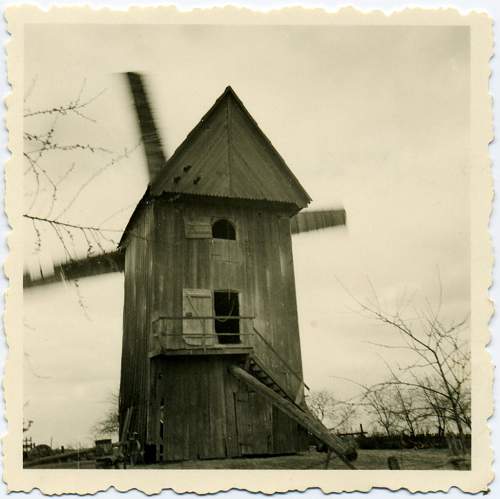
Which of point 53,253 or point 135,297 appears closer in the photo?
point 53,253

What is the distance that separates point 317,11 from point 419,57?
8.28ft

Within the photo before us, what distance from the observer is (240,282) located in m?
17.2

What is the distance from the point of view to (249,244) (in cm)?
1770

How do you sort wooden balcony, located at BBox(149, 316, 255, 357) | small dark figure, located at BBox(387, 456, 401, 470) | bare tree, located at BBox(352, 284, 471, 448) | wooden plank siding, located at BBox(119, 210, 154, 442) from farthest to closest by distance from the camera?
wooden plank siding, located at BBox(119, 210, 154, 442) → wooden balcony, located at BBox(149, 316, 255, 357) → small dark figure, located at BBox(387, 456, 401, 470) → bare tree, located at BBox(352, 284, 471, 448)

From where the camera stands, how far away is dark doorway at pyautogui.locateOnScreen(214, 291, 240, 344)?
1731cm

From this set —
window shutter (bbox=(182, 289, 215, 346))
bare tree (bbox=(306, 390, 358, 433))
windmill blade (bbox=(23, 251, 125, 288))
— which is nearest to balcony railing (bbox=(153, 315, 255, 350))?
window shutter (bbox=(182, 289, 215, 346))

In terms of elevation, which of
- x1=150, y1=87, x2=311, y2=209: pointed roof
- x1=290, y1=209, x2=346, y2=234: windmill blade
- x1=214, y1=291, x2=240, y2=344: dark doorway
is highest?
x1=150, y1=87, x2=311, y2=209: pointed roof

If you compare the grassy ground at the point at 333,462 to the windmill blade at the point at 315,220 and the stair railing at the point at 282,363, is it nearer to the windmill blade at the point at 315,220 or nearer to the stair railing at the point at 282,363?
the stair railing at the point at 282,363

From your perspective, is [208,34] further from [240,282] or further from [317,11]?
[240,282]

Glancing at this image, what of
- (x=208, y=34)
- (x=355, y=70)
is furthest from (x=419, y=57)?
(x=208, y=34)

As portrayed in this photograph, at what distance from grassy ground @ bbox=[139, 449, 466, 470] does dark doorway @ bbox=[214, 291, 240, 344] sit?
10.7 ft

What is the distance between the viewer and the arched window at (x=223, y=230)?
708 inches

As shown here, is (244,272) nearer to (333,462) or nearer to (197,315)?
(197,315)

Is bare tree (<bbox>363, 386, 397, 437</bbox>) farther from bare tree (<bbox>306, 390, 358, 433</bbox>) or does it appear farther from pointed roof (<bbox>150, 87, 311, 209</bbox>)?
pointed roof (<bbox>150, 87, 311, 209</bbox>)
